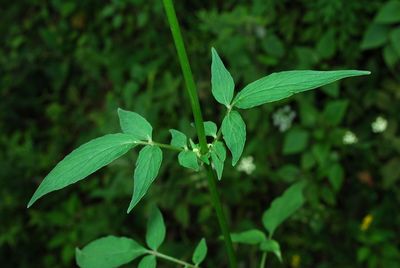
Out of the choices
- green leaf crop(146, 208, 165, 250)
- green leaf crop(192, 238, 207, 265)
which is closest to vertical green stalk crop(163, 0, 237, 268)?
green leaf crop(192, 238, 207, 265)

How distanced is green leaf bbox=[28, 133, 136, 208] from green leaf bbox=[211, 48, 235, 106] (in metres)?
0.18

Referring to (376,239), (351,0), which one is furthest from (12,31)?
(376,239)

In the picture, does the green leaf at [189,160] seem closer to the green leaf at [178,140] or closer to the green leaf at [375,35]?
the green leaf at [178,140]

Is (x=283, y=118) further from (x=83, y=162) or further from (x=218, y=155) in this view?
(x=83, y=162)

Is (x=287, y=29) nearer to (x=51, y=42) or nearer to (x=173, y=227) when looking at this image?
(x=173, y=227)

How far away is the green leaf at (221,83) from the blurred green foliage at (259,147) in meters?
1.44

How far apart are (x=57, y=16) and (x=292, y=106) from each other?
2.11 meters

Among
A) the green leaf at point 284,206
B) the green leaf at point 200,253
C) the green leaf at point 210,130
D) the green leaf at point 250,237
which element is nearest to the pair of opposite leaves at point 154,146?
the green leaf at point 210,130

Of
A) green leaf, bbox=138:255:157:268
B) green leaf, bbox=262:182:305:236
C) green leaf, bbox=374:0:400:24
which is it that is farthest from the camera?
green leaf, bbox=374:0:400:24

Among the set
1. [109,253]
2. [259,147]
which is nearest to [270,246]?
[109,253]

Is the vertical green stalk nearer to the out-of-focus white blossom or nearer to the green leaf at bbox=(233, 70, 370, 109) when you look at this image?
the green leaf at bbox=(233, 70, 370, 109)

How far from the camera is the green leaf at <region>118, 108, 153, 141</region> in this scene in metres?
0.96

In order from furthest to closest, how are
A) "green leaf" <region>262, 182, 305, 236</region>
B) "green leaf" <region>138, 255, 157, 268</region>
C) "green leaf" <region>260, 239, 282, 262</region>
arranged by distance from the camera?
1. "green leaf" <region>262, 182, 305, 236</region>
2. "green leaf" <region>260, 239, 282, 262</region>
3. "green leaf" <region>138, 255, 157, 268</region>

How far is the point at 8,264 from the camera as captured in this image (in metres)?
3.11
